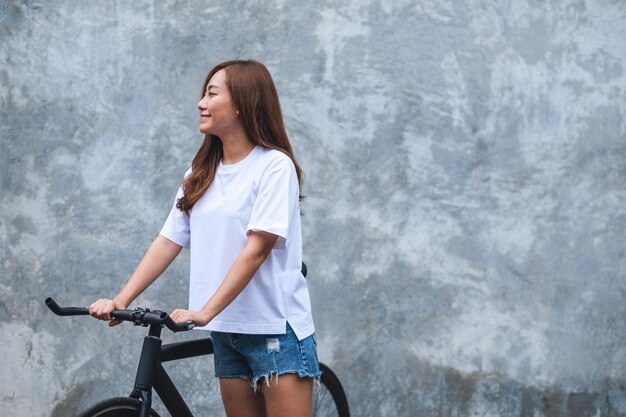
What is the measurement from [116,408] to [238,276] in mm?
586

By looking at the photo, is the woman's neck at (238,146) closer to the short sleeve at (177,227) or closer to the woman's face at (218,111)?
the woman's face at (218,111)

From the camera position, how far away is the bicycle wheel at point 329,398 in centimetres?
416

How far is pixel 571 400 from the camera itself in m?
5.18

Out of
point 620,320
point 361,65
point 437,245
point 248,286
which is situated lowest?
point 620,320

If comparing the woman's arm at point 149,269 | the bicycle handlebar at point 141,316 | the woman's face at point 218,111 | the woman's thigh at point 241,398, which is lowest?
the woman's thigh at point 241,398

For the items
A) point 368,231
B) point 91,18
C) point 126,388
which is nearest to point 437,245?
point 368,231

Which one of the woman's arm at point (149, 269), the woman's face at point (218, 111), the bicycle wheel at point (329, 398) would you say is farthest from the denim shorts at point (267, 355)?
the bicycle wheel at point (329, 398)

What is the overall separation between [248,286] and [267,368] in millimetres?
291

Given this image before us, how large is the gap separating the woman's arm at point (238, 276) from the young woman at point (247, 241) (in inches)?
0.9

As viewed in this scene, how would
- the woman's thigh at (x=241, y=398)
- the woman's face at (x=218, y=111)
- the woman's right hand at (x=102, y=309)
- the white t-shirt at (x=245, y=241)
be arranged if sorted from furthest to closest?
the woman's thigh at (x=241, y=398), the woman's face at (x=218, y=111), the white t-shirt at (x=245, y=241), the woman's right hand at (x=102, y=309)

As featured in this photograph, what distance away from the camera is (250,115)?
10.6 feet

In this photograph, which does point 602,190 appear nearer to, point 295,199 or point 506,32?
point 506,32

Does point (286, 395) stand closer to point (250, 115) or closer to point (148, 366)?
point (148, 366)

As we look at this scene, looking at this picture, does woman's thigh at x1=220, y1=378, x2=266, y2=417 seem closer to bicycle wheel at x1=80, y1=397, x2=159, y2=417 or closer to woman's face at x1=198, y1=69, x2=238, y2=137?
bicycle wheel at x1=80, y1=397, x2=159, y2=417
